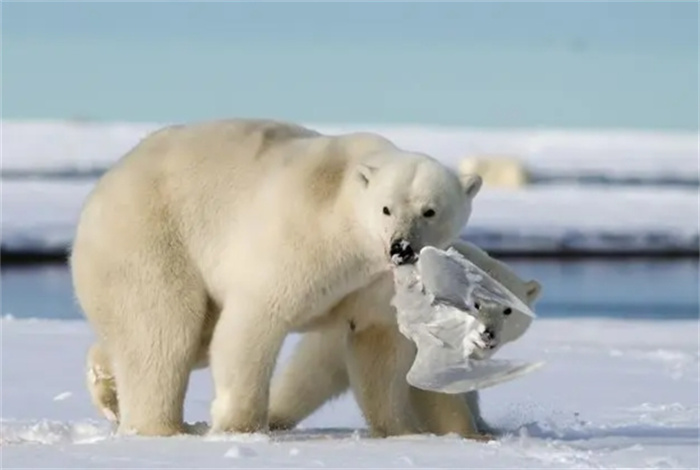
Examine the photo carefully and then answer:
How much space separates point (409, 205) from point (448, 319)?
13.9 inches

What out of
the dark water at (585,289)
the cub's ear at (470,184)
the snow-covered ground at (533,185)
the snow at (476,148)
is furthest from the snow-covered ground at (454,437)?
the snow at (476,148)

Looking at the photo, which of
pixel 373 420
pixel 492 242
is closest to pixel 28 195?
pixel 492 242

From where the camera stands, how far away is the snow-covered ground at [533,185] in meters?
17.9

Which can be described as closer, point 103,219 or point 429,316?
point 429,316

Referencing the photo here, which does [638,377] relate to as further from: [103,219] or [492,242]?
[492,242]

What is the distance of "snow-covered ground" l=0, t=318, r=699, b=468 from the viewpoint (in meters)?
4.30

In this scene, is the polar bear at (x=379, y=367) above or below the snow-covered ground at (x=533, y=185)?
above

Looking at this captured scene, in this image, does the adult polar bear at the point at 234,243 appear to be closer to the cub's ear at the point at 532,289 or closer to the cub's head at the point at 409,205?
the cub's head at the point at 409,205

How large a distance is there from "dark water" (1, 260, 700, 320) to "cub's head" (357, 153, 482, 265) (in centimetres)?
651

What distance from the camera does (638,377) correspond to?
22.4 ft

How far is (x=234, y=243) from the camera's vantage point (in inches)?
192

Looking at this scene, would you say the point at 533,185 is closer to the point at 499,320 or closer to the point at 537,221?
the point at 537,221

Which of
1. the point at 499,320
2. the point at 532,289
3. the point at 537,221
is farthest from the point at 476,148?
the point at 499,320

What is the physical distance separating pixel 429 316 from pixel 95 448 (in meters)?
0.97
